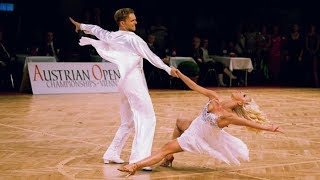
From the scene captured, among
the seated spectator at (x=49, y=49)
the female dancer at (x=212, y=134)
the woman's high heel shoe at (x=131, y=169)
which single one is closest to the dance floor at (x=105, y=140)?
the woman's high heel shoe at (x=131, y=169)

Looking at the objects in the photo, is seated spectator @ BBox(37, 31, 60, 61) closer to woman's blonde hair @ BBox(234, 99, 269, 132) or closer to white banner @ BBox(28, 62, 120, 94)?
white banner @ BBox(28, 62, 120, 94)

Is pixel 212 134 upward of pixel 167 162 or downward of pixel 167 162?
upward

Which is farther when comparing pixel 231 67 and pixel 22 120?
pixel 231 67

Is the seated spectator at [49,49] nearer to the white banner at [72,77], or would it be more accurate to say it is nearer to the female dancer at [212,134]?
the white banner at [72,77]

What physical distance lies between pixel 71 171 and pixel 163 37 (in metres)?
12.0

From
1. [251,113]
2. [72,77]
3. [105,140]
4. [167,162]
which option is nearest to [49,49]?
[72,77]

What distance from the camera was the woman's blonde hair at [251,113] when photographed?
20.2ft

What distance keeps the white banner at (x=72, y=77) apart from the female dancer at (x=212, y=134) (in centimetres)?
947

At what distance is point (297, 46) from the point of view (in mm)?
19031

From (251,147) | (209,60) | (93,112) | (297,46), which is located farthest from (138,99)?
(297,46)

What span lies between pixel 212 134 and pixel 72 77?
32.3 feet

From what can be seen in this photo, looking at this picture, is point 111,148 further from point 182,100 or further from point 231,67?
point 231,67

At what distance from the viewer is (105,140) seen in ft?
27.9

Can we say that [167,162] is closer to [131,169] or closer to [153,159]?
[153,159]
